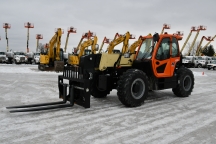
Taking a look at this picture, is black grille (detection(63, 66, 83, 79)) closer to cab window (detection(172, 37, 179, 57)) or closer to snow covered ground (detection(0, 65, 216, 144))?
snow covered ground (detection(0, 65, 216, 144))

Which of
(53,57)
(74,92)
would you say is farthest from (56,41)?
(74,92)

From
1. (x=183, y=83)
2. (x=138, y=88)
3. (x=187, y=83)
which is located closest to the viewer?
(x=138, y=88)

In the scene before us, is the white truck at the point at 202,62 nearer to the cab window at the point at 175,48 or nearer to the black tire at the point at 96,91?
the cab window at the point at 175,48

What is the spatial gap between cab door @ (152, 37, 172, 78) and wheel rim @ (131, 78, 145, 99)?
0.84 metres

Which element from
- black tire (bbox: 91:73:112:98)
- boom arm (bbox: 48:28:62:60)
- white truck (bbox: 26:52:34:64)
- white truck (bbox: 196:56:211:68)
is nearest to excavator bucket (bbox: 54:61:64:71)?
boom arm (bbox: 48:28:62:60)

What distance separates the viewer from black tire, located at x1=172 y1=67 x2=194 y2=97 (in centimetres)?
859

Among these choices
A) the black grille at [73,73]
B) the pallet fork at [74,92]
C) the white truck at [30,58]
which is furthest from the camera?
the white truck at [30,58]

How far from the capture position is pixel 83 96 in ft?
20.9

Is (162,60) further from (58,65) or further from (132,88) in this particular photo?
(58,65)

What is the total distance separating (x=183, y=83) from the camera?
344 inches

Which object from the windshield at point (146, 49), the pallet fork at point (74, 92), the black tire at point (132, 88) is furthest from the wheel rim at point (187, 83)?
the pallet fork at point (74, 92)

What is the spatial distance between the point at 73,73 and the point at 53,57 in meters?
16.8

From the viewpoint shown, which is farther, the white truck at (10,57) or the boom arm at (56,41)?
the white truck at (10,57)

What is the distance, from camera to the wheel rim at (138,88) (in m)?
6.90
